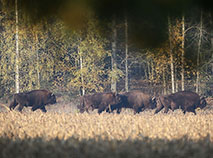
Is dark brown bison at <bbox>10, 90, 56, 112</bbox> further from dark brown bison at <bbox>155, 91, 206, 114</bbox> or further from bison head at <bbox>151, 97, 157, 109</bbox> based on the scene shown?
dark brown bison at <bbox>155, 91, 206, 114</bbox>

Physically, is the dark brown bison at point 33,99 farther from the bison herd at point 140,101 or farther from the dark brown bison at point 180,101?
the dark brown bison at point 180,101

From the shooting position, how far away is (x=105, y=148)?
677 centimetres

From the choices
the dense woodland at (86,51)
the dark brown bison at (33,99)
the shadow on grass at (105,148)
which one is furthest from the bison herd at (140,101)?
the shadow on grass at (105,148)

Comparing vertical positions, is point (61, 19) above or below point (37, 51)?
above

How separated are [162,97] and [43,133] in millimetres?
11188

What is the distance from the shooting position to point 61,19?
2561 centimetres

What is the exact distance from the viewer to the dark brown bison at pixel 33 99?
1864cm

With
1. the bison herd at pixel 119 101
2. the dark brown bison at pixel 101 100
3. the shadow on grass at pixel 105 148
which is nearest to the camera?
the shadow on grass at pixel 105 148

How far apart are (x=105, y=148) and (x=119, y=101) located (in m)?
12.3

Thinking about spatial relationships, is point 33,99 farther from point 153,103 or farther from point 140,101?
point 153,103

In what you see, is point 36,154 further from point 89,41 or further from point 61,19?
point 61,19

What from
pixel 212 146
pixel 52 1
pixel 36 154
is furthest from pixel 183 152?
pixel 52 1

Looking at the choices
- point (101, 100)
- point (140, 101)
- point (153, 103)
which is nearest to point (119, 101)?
point (101, 100)

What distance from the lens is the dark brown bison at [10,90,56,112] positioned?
18641 millimetres
